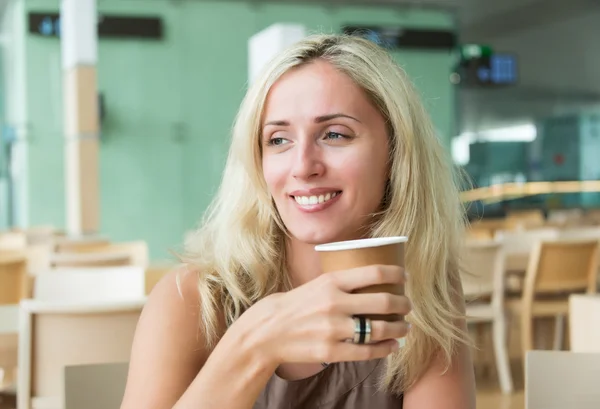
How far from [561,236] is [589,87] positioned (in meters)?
9.13

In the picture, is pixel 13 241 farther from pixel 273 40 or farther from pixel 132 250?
pixel 273 40

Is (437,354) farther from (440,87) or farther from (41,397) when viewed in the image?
(440,87)

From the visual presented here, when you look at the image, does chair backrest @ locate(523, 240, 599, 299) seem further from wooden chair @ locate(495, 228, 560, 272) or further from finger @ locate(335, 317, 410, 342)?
finger @ locate(335, 317, 410, 342)

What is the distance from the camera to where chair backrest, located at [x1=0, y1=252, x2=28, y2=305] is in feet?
13.1

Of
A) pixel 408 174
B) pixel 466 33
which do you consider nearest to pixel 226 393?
pixel 408 174

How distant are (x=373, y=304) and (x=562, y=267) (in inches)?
169

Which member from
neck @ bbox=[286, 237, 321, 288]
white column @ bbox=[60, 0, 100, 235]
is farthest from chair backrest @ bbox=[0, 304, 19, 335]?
white column @ bbox=[60, 0, 100, 235]

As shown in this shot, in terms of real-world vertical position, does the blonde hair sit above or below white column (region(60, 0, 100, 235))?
below

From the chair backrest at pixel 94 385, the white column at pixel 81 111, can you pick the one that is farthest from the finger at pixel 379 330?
the white column at pixel 81 111

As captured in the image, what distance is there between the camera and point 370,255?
100 cm

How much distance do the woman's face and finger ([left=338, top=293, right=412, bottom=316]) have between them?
0.38 m

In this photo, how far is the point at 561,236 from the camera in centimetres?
581

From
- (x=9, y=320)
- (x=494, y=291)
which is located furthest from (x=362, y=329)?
(x=494, y=291)

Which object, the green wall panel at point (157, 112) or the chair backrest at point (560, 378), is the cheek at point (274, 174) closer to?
the chair backrest at point (560, 378)
